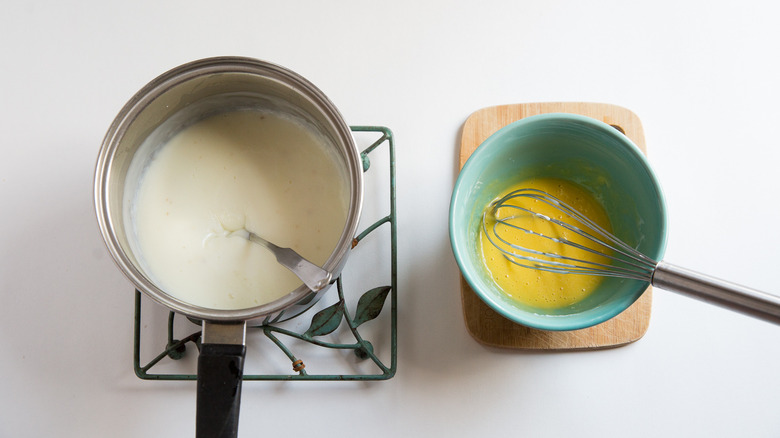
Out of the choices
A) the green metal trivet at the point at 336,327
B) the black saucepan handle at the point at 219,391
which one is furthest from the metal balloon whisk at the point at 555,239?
the black saucepan handle at the point at 219,391

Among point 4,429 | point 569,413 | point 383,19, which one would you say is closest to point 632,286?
point 569,413

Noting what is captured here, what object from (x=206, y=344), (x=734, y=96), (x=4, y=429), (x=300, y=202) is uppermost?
(x=734, y=96)

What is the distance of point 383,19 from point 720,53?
40 centimetres

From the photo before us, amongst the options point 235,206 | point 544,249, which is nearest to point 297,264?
point 235,206

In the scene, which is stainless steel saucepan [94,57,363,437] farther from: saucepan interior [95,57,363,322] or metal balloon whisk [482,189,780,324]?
metal balloon whisk [482,189,780,324]

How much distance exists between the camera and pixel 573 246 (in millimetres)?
565

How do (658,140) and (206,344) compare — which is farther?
(658,140)

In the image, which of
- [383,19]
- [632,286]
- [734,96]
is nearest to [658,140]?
[734,96]

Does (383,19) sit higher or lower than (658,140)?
higher

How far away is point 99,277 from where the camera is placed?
622 mm

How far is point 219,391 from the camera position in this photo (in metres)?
0.45

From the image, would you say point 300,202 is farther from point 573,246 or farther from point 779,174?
point 779,174

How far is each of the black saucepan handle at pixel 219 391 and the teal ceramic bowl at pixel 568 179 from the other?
211 mm

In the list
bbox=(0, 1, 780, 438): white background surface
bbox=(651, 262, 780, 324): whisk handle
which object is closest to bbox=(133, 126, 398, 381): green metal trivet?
bbox=(0, 1, 780, 438): white background surface
